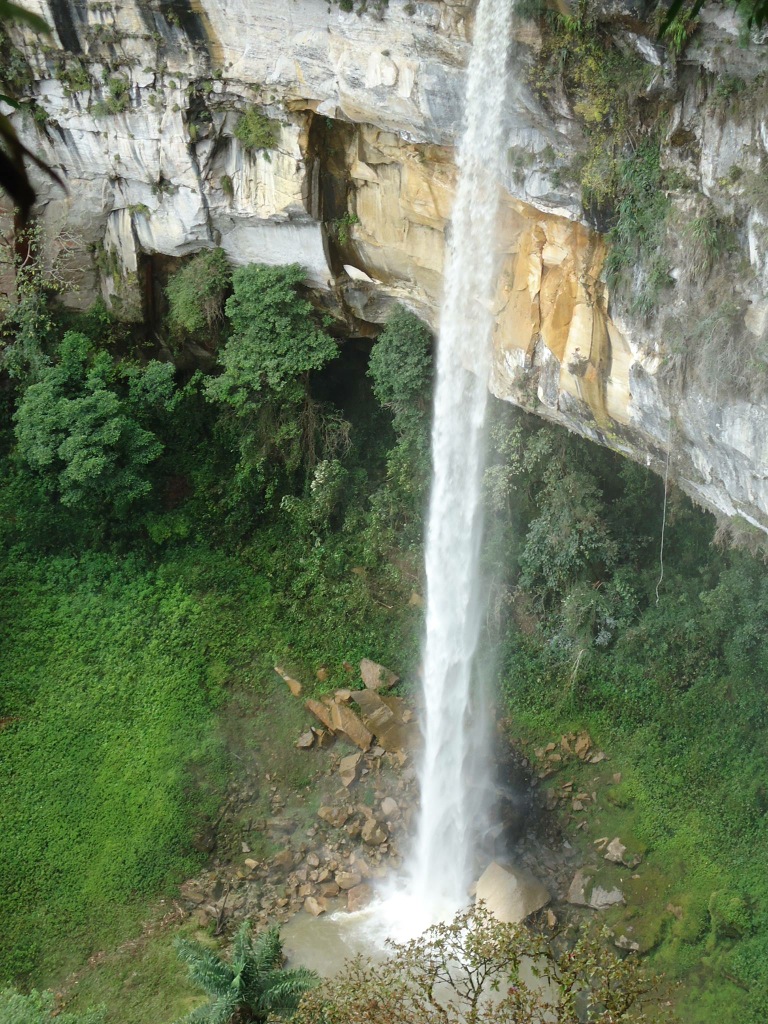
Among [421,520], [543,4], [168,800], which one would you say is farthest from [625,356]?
[168,800]

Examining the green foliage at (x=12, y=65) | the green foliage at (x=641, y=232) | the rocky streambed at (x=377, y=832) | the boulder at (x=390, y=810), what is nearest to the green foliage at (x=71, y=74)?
the green foliage at (x=12, y=65)

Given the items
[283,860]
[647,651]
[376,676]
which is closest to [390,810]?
[283,860]

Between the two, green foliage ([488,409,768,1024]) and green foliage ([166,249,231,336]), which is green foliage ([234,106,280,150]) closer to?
green foliage ([166,249,231,336])

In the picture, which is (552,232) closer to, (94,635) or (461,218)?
(461,218)

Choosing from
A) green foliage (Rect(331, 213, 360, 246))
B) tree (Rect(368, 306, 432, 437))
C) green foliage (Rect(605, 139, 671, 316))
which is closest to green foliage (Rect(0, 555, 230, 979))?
tree (Rect(368, 306, 432, 437))

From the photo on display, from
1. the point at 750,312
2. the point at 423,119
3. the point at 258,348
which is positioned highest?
the point at 423,119
